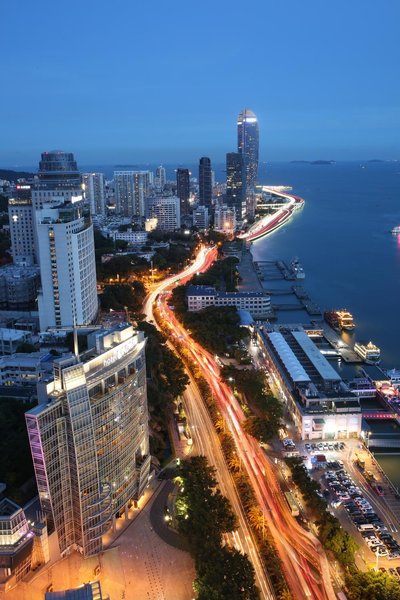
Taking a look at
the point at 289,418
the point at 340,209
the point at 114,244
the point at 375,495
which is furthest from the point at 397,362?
the point at 340,209

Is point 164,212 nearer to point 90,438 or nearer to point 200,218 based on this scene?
point 200,218

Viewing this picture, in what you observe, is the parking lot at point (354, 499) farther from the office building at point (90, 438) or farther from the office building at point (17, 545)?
the office building at point (17, 545)

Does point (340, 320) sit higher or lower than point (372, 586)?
higher

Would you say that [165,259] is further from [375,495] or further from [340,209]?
[340,209]

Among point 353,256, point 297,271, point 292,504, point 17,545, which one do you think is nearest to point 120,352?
point 17,545

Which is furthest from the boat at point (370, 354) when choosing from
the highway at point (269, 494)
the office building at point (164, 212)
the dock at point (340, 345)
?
the office building at point (164, 212)

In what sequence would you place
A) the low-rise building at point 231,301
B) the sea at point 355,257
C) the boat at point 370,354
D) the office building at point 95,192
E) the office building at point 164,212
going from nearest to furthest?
the boat at point 370,354, the sea at point 355,257, the low-rise building at point 231,301, the office building at point 164,212, the office building at point 95,192
